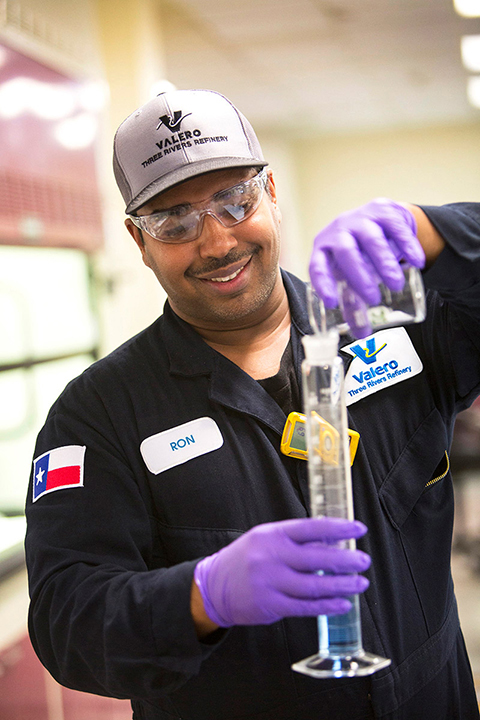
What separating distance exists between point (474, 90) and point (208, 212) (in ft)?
26.9

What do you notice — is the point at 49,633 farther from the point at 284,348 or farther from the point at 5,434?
the point at 5,434

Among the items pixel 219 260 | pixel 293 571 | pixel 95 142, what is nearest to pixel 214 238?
pixel 219 260

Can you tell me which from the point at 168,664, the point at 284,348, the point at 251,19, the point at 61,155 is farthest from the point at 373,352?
the point at 251,19

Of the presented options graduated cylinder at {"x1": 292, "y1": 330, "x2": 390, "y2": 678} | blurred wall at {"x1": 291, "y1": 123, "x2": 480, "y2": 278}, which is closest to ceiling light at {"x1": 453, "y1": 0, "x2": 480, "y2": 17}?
graduated cylinder at {"x1": 292, "y1": 330, "x2": 390, "y2": 678}

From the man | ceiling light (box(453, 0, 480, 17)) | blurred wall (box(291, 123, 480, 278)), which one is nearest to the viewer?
the man

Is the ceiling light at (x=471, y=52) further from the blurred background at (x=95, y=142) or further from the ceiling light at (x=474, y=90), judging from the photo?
the ceiling light at (x=474, y=90)

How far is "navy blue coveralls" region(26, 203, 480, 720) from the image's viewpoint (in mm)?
1203

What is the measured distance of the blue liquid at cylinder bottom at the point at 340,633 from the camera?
979 millimetres

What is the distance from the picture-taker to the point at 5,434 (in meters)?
2.95

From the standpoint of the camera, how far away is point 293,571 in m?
0.94

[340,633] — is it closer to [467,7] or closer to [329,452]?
[329,452]

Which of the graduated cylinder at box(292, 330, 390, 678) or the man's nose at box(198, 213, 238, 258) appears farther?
the man's nose at box(198, 213, 238, 258)

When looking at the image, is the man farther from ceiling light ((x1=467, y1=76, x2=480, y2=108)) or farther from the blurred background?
ceiling light ((x1=467, y1=76, x2=480, y2=108))

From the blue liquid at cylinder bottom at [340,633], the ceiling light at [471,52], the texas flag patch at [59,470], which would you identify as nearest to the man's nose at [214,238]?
the texas flag patch at [59,470]
